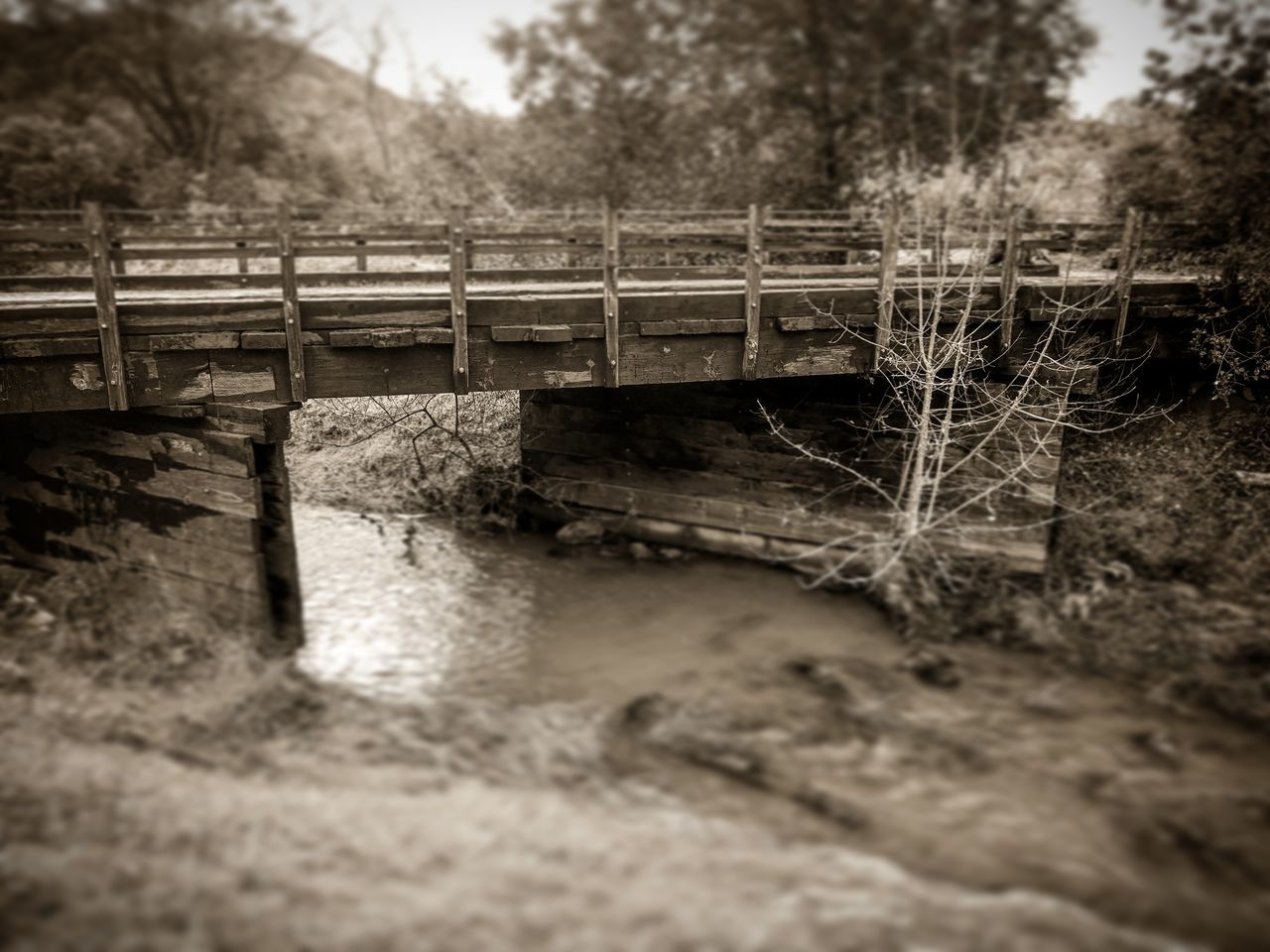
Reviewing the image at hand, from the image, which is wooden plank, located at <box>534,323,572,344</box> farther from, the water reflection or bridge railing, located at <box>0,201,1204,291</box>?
the water reflection

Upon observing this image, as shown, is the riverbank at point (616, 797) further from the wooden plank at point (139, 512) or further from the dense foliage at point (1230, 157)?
the dense foliage at point (1230, 157)

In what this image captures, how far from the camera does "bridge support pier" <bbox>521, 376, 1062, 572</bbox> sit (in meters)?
12.3

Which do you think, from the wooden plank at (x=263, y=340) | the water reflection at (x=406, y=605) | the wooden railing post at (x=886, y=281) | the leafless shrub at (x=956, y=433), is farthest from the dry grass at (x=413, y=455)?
the wooden railing post at (x=886, y=281)

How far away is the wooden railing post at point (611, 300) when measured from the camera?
10180 mm

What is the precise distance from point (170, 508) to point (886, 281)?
8658 mm

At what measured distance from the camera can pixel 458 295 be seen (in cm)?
974

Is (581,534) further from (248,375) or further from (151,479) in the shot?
(151,479)

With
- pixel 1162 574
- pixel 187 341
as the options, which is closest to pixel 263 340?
pixel 187 341

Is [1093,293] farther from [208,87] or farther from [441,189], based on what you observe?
[208,87]

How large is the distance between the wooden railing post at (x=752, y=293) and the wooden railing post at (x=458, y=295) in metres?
3.25

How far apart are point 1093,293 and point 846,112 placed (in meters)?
11.2

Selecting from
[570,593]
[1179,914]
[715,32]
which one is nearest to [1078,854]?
[1179,914]

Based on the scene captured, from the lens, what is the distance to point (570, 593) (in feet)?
37.6

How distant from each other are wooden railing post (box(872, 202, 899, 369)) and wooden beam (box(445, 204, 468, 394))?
4970 millimetres
